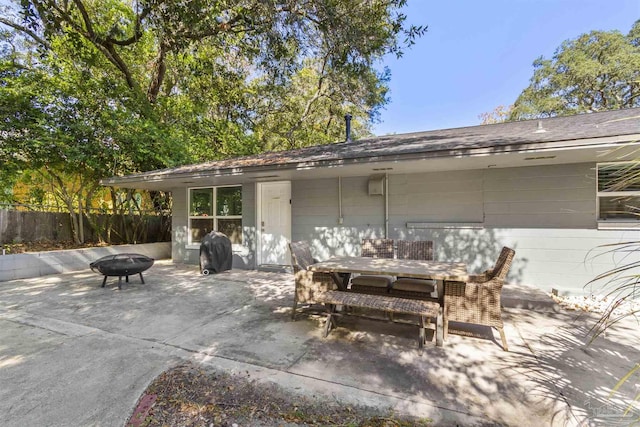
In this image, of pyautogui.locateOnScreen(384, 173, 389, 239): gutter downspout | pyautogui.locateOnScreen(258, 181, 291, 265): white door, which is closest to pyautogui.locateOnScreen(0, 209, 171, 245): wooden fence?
pyautogui.locateOnScreen(258, 181, 291, 265): white door

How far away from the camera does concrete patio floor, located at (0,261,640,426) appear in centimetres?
219

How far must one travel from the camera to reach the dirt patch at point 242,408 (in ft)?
6.74

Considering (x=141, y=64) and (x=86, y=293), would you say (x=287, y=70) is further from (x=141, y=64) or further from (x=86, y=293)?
(x=141, y=64)

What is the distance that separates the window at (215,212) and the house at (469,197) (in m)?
0.14

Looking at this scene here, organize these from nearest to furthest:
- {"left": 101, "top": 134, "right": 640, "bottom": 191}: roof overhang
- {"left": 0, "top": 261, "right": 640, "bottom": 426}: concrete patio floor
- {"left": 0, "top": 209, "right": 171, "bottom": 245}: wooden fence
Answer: {"left": 0, "top": 261, "right": 640, "bottom": 426}: concrete patio floor, {"left": 101, "top": 134, "right": 640, "bottom": 191}: roof overhang, {"left": 0, "top": 209, "right": 171, "bottom": 245}: wooden fence

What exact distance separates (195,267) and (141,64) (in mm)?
7879

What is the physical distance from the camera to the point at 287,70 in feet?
21.4

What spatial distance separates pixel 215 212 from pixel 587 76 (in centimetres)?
1840

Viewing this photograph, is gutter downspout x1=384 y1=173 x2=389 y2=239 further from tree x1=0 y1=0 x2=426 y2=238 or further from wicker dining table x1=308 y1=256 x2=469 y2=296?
tree x1=0 y1=0 x2=426 y2=238

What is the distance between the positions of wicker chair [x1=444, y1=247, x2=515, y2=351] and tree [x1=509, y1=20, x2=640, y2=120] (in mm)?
17035

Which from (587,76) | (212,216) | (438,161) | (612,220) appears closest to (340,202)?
(438,161)

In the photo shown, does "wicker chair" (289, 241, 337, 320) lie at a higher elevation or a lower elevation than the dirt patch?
higher

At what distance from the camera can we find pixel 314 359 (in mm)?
2875

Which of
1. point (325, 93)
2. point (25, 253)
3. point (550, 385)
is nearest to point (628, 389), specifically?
point (550, 385)
